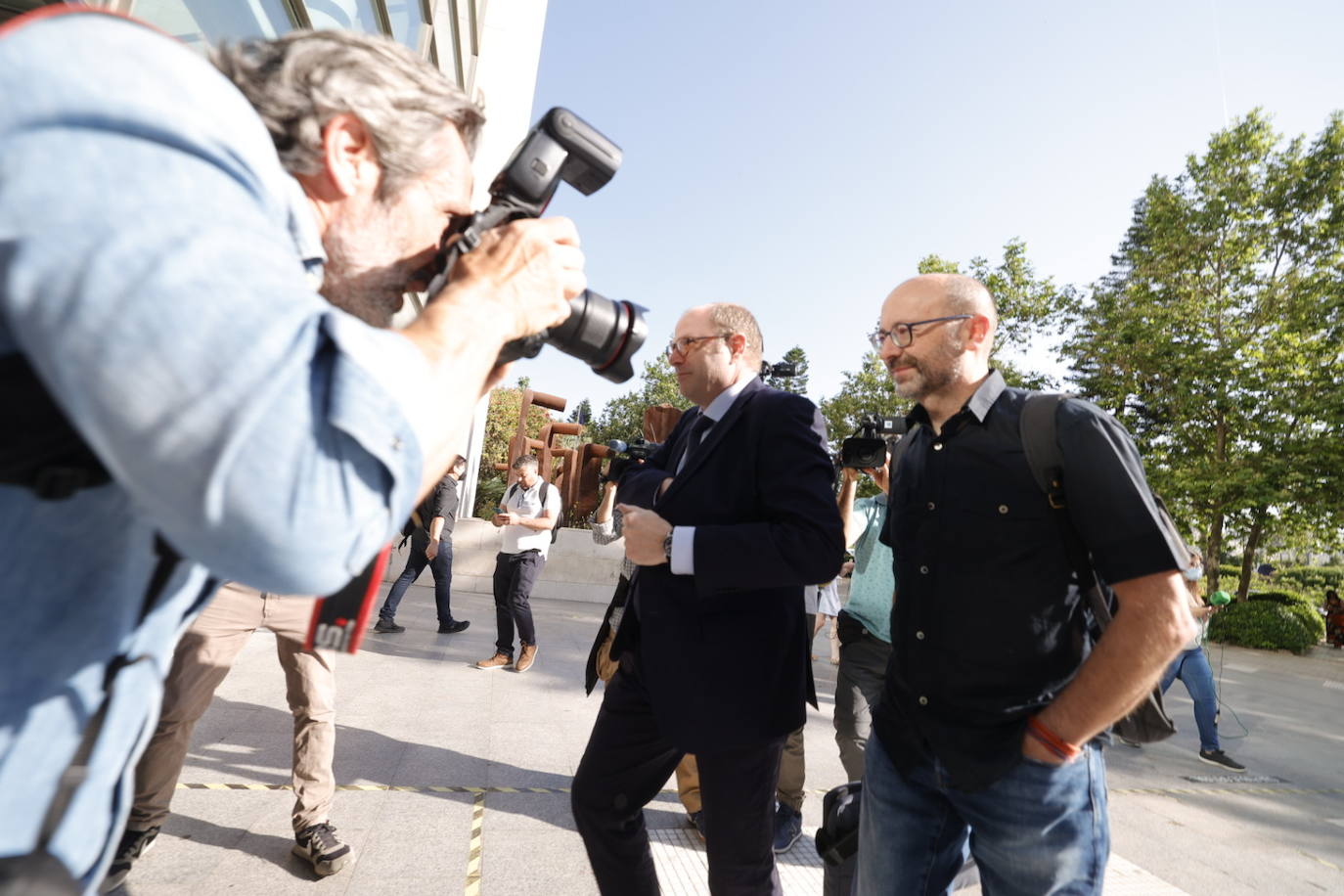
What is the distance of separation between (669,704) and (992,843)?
0.85m

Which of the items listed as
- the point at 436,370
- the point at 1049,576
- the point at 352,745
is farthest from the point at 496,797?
the point at 436,370

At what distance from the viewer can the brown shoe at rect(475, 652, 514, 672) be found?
6.65 meters

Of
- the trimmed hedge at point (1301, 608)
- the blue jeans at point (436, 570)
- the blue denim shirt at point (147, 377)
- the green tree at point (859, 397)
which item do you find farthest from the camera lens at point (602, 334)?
the green tree at point (859, 397)

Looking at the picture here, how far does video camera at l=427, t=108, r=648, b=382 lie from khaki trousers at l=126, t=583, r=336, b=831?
1.91m

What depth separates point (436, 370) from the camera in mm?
686

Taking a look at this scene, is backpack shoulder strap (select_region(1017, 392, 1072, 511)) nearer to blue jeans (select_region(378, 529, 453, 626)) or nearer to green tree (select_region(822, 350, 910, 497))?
blue jeans (select_region(378, 529, 453, 626))

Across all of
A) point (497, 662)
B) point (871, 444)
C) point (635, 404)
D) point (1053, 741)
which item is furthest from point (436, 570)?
point (635, 404)

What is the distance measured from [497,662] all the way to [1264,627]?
58.3ft

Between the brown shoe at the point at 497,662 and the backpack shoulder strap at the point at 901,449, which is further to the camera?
the brown shoe at the point at 497,662

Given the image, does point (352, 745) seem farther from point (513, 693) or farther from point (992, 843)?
point (992, 843)

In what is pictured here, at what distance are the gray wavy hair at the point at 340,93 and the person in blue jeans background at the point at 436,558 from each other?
268 inches

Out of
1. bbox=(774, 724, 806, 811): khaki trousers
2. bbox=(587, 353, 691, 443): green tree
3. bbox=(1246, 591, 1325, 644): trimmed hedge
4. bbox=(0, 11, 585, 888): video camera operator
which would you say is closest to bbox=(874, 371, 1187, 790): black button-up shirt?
bbox=(0, 11, 585, 888): video camera operator

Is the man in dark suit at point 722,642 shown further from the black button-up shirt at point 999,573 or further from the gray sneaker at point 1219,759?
the gray sneaker at point 1219,759

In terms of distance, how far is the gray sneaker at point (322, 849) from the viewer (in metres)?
2.79
